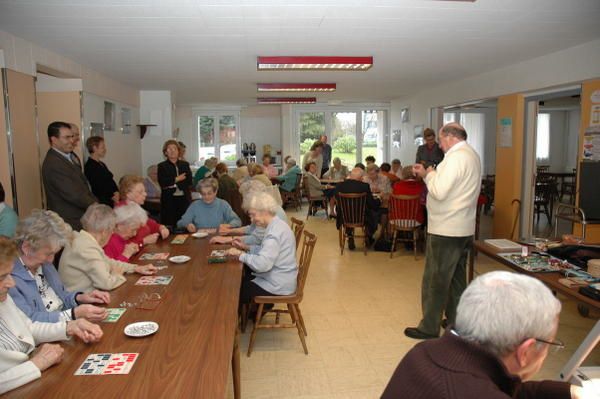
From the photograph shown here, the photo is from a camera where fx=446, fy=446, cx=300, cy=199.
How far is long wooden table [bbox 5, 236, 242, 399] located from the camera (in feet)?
4.63

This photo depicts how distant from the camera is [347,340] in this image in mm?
3365

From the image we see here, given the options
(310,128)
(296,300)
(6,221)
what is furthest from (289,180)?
(6,221)

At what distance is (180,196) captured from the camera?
17.2ft

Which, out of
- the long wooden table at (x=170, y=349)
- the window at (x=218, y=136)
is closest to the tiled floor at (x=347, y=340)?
the long wooden table at (x=170, y=349)

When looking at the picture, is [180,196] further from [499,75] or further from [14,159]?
[499,75]

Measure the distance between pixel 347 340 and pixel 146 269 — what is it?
159 cm

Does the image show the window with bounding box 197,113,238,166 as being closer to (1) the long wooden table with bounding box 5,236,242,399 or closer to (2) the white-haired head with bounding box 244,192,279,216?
(2) the white-haired head with bounding box 244,192,279,216

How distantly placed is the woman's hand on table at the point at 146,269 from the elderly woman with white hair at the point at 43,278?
0.47 metres

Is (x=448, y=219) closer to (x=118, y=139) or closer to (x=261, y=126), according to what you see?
(x=118, y=139)

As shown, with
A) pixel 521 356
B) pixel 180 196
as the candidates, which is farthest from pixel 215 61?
pixel 521 356

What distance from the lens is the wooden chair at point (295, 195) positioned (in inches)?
369

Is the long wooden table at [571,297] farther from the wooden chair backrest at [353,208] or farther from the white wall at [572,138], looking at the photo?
the white wall at [572,138]

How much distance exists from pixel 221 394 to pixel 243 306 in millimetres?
2188

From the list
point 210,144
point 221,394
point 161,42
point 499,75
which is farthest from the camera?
point 210,144
